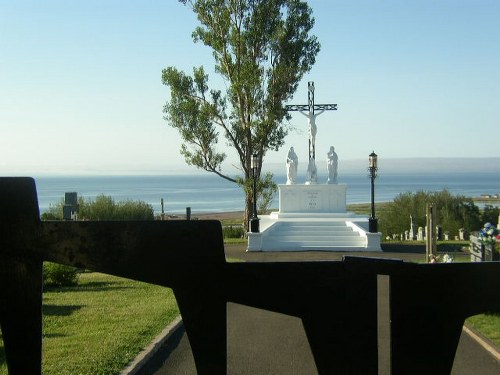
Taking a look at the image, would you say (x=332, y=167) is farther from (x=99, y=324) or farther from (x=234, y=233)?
(x=99, y=324)

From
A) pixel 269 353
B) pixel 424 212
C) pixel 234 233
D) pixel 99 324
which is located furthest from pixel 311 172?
pixel 269 353

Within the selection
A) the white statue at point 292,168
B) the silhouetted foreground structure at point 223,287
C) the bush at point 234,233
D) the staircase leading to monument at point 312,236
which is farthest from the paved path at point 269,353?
the bush at point 234,233

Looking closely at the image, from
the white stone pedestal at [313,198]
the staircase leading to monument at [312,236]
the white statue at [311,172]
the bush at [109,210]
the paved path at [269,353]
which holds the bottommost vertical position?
the staircase leading to monument at [312,236]

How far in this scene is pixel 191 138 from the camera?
1159 inches

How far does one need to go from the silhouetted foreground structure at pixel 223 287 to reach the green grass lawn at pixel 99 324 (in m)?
4.72

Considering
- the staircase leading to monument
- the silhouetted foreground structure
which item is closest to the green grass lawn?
the silhouetted foreground structure

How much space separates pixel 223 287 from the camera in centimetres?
262

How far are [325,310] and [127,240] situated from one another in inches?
32.9

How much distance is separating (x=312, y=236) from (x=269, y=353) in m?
15.3

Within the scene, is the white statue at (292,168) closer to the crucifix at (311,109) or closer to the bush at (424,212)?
the crucifix at (311,109)

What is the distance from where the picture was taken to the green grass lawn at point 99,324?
24.4 ft

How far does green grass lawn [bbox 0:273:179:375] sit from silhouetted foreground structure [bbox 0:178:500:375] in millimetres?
4719

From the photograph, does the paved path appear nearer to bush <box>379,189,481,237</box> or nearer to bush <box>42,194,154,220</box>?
bush <box>42,194,154,220</box>

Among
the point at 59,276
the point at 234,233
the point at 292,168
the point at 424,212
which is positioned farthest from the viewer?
the point at 424,212
